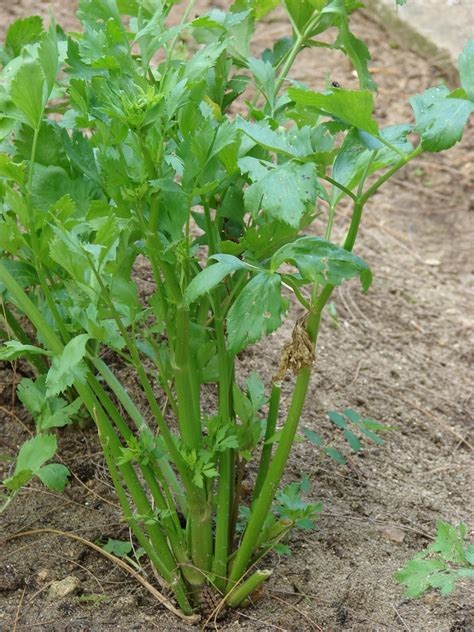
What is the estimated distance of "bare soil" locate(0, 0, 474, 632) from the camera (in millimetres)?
1673

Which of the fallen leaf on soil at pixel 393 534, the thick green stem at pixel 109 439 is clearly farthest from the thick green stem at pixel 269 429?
the fallen leaf on soil at pixel 393 534

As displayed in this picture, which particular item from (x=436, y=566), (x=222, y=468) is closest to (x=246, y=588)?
(x=222, y=468)

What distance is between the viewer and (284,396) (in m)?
2.27

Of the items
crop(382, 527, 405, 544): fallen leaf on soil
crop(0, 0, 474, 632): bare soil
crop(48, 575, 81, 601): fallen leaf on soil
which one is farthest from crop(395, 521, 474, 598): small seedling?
crop(48, 575, 81, 601): fallen leaf on soil

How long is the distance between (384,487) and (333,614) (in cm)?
47

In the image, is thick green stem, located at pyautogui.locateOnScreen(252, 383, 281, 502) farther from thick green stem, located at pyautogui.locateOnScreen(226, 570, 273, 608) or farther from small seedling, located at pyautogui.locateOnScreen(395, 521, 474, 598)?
small seedling, located at pyautogui.locateOnScreen(395, 521, 474, 598)

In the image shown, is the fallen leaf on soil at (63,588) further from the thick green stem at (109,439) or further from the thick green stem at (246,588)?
the thick green stem at (246,588)

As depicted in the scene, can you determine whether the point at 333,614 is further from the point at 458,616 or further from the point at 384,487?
the point at 384,487

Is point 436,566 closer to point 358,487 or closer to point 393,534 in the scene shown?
point 393,534

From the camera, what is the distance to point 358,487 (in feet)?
6.81

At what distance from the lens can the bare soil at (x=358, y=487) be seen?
1.67 m

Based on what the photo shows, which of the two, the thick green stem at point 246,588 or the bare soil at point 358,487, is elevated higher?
the thick green stem at point 246,588

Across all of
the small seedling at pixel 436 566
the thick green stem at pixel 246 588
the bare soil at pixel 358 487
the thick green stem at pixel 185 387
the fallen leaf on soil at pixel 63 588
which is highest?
the thick green stem at pixel 185 387

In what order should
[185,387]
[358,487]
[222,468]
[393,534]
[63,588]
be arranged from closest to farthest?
[185,387]
[222,468]
[63,588]
[393,534]
[358,487]
